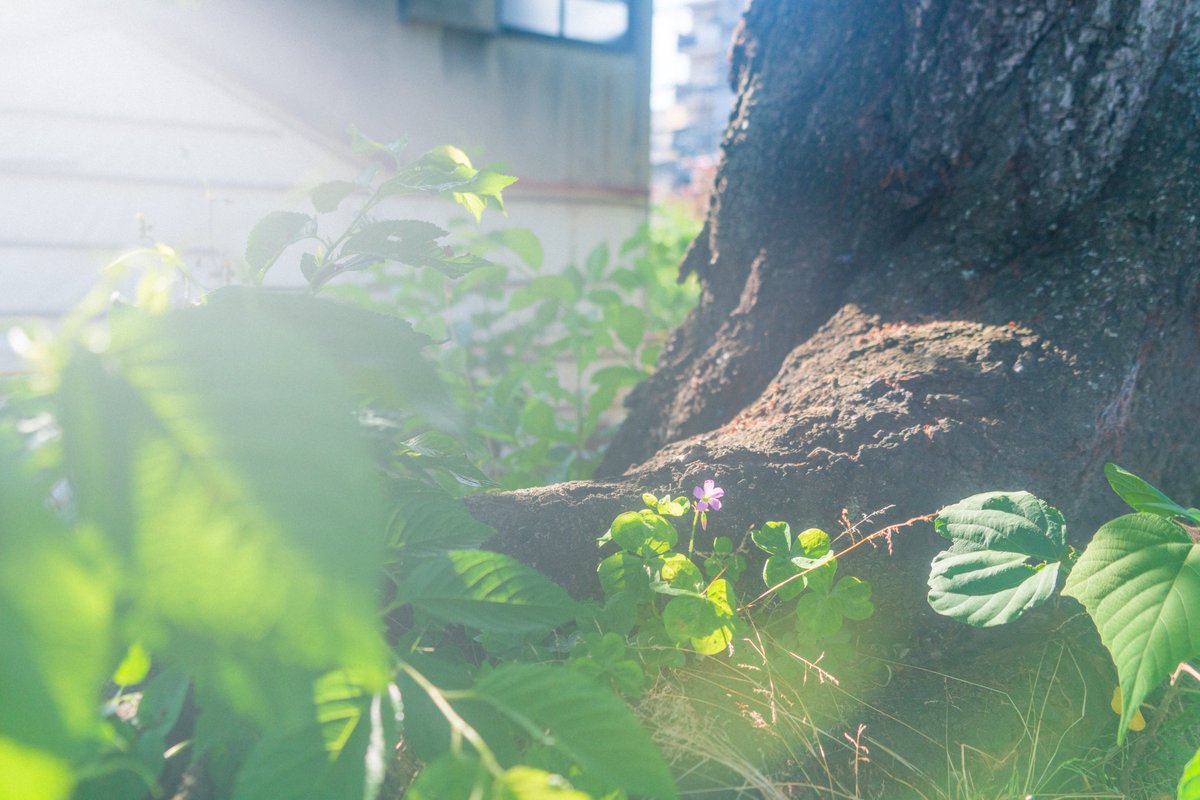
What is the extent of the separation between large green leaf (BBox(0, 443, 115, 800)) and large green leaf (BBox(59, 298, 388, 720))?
1.0 inches

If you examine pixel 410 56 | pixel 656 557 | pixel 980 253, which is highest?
pixel 410 56

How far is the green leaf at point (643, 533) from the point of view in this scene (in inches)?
42.5

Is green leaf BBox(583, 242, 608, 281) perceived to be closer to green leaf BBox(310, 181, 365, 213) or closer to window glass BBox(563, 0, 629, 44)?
green leaf BBox(310, 181, 365, 213)

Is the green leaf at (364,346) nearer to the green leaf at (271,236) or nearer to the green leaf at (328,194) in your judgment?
the green leaf at (271,236)

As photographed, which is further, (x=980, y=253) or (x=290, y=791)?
(x=980, y=253)

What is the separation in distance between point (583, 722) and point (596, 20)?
18.0 ft

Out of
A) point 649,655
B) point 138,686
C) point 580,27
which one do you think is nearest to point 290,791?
point 138,686

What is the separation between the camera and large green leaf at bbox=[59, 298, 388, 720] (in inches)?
19.8

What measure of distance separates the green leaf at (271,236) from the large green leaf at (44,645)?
58cm

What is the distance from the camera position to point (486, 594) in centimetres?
81

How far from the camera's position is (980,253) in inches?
58.1

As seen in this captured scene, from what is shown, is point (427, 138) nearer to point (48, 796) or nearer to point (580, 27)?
point (580, 27)

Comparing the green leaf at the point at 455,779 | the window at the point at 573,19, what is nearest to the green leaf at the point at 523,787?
the green leaf at the point at 455,779

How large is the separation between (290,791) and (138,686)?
342mm
